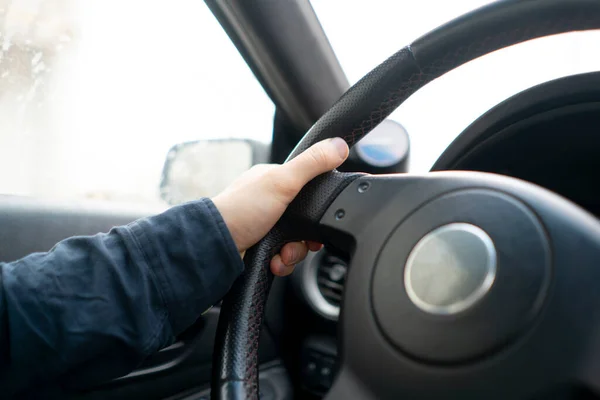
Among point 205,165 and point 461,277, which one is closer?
→ point 461,277

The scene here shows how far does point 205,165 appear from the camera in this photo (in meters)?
1.27

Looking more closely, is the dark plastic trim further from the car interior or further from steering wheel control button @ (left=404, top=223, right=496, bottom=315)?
steering wheel control button @ (left=404, top=223, right=496, bottom=315)

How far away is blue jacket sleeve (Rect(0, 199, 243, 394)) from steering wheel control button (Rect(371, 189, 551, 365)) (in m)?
0.18

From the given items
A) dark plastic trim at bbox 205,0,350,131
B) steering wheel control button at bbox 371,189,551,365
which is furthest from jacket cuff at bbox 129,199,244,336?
dark plastic trim at bbox 205,0,350,131

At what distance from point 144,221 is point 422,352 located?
304 mm

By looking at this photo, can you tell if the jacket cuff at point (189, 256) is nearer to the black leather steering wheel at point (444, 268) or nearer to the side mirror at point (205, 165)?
the black leather steering wheel at point (444, 268)

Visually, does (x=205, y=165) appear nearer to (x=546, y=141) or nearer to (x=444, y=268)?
(x=546, y=141)

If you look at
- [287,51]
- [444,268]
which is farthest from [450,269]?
[287,51]

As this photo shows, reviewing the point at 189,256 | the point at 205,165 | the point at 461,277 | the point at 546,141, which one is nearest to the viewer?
the point at 461,277

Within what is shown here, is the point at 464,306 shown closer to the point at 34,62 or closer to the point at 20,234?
the point at 20,234

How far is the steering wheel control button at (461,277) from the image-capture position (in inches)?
15.7

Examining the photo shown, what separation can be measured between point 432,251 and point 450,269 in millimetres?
26

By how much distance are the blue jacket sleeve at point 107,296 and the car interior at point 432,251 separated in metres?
0.06

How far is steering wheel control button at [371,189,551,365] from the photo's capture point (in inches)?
15.7
